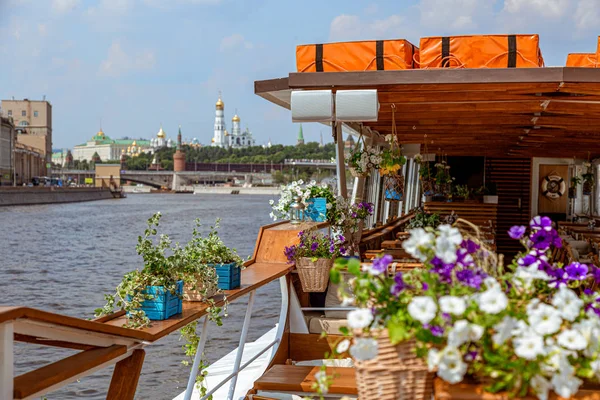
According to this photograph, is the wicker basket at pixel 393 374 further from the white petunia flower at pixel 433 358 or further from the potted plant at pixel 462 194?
the potted plant at pixel 462 194

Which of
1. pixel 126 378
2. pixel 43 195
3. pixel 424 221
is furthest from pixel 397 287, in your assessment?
pixel 43 195

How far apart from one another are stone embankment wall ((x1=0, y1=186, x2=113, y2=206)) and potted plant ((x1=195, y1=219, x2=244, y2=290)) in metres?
64.5

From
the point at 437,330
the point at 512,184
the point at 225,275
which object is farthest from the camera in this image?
the point at 512,184

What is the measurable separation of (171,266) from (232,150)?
144332mm

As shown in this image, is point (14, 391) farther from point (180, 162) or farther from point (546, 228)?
point (180, 162)

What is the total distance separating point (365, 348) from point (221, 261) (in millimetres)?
2051

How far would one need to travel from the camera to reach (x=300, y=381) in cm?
369

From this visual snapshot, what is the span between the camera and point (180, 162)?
13562cm

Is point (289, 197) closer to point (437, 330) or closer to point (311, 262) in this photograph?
point (311, 262)

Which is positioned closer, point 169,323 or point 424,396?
point 424,396

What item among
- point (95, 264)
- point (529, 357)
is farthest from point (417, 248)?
point (95, 264)

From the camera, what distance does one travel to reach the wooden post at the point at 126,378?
279 cm

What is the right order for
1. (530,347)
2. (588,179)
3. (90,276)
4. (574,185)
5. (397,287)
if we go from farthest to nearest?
(90,276)
(574,185)
(588,179)
(397,287)
(530,347)

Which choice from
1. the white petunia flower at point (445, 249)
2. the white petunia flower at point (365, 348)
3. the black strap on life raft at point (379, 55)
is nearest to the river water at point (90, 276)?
the black strap on life raft at point (379, 55)
